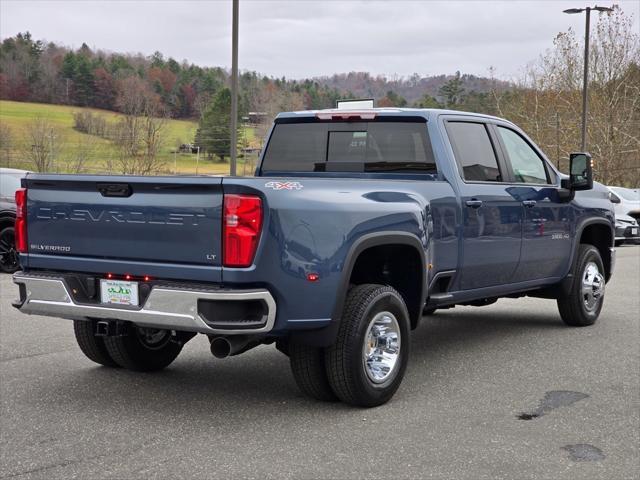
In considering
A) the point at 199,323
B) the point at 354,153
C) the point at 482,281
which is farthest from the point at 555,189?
the point at 199,323

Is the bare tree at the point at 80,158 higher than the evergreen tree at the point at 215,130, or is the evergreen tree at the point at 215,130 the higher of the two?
the evergreen tree at the point at 215,130

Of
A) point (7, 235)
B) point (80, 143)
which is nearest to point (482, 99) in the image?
point (80, 143)

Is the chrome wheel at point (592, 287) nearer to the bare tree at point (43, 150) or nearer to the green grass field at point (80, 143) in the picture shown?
the green grass field at point (80, 143)

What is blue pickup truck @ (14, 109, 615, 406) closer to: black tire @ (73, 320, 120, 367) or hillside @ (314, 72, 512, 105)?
black tire @ (73, 320, 120, 367)

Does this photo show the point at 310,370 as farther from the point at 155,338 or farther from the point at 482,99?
the point at 482,99

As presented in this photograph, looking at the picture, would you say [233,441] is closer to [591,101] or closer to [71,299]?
[71,299]

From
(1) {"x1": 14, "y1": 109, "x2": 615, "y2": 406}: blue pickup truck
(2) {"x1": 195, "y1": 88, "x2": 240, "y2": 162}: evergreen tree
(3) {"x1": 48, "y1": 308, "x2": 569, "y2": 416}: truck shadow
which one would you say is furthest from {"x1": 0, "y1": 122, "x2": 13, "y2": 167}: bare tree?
(1) {"x1": 14, "y1": 109, "x2": 615, "y2": 406}: blue pickup truck

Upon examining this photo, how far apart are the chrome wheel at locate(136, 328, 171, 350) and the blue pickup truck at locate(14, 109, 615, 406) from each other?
15 mm

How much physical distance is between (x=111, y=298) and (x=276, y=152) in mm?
2549

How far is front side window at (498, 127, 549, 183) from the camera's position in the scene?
7531 millimetres

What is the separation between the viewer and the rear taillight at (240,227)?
4777 mm

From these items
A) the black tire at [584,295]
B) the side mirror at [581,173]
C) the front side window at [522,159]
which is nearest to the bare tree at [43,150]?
the black tire at [584,295]

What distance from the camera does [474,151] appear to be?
702 cm

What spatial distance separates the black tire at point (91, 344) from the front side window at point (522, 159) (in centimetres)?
368
